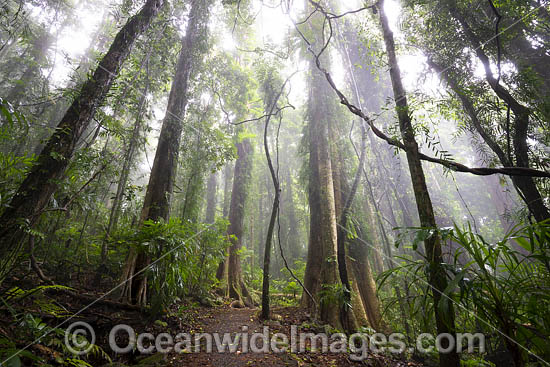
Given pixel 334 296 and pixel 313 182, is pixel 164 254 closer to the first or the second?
pixel 334 296

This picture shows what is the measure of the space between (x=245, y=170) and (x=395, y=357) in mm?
7182

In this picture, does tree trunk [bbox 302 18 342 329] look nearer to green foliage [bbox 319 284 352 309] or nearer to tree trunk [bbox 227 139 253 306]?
green foliage [bbox 319 284 352 309]

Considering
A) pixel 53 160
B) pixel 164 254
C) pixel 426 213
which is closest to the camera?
pixel 426 213

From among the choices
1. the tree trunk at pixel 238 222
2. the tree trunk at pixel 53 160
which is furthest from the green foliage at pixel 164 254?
the tree trunk at pixel 238 222

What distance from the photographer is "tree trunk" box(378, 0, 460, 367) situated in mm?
1886

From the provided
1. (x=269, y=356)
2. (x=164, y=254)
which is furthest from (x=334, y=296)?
(x=164, y=254)

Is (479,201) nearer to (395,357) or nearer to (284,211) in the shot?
(284,211)

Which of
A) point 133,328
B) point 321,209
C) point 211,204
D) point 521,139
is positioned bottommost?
point 133,328

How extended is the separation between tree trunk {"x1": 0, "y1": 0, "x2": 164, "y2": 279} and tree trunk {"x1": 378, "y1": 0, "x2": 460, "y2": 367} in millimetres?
3741

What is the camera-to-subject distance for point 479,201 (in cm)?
2492

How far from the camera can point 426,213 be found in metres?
2.23

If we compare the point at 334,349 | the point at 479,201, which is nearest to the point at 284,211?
the point at 334,349

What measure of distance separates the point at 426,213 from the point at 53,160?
13.5 ft

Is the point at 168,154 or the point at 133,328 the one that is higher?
the point at 168,154
